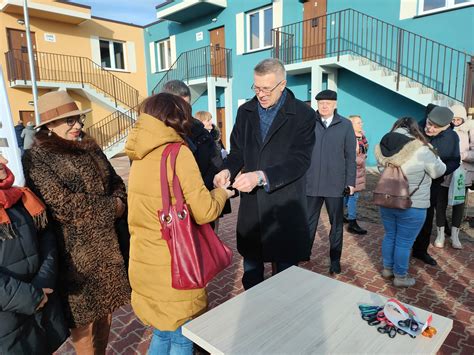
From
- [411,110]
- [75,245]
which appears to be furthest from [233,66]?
[75,245]

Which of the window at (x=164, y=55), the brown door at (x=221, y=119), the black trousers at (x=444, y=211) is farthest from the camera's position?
the window at (x=164, y=55)

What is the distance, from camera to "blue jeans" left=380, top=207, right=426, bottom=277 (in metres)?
3.35

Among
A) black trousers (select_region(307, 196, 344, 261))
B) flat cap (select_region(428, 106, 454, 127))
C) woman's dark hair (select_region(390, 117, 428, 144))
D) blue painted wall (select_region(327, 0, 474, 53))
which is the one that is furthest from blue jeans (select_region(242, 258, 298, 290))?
blue painted wall (select_region(327, 0, 474, 53))

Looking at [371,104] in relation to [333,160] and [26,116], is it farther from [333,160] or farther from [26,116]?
[26,116]

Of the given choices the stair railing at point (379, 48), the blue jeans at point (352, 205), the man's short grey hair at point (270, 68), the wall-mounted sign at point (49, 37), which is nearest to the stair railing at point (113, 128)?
the wall-mounted sign at point (49, 37)

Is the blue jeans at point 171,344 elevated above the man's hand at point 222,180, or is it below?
below

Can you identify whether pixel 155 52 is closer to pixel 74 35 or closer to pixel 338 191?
pixel 74 35

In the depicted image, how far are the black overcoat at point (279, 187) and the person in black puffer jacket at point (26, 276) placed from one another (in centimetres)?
125

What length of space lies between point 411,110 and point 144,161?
9618mm

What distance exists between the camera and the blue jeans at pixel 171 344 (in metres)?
1.79

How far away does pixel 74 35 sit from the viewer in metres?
17.6

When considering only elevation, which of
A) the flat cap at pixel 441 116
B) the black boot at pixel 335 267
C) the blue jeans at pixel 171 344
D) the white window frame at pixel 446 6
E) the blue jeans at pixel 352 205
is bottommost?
the black boot at pixel 335 267

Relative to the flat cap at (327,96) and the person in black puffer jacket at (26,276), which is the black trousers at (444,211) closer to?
the flat cap at (327,96)

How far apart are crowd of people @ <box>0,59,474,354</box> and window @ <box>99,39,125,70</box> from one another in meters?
18.8
